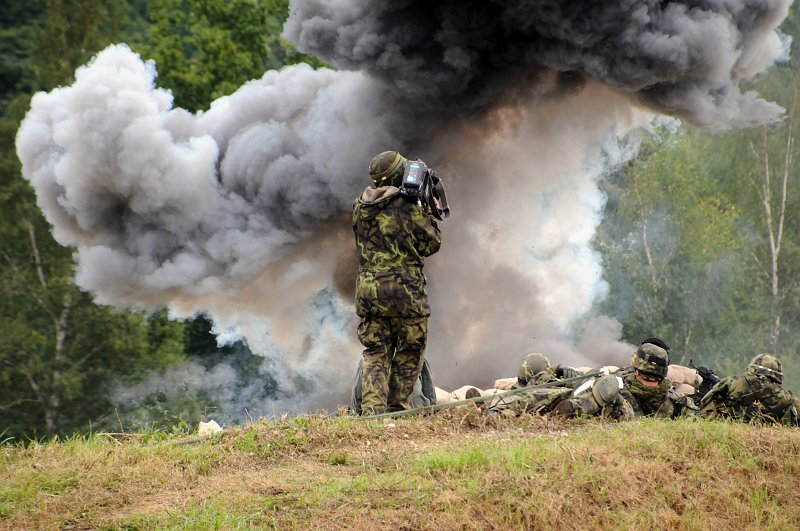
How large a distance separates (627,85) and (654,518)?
6064 mm

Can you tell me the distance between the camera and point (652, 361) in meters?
8.73

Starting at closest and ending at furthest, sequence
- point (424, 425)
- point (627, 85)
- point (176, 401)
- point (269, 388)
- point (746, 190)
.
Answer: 1. point (424, 425)
2. point (627, 85)
3. point (269, 388)
4. point (176, 401)
5. point (746, 190)

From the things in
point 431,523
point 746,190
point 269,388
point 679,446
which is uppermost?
point 746,190

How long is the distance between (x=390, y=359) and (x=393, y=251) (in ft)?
2.92

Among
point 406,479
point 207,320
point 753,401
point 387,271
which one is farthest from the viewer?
point 207,320

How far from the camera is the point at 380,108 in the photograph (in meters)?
12.1

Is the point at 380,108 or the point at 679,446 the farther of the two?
the point at 380,108

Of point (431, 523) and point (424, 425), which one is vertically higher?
point (424, 425)

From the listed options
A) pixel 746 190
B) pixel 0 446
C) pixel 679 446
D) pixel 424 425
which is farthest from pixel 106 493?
pixel 746 190

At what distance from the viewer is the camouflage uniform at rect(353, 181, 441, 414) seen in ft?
27.3

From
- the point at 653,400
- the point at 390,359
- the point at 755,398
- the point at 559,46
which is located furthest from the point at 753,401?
the point at 559,46

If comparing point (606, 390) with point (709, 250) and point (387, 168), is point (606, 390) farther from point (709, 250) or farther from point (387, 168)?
point (709, 250)

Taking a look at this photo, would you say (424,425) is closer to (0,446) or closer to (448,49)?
(0,446)

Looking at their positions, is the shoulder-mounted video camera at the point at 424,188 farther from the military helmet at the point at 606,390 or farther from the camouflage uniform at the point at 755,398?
the camouflage uniform at the point at 755,398
